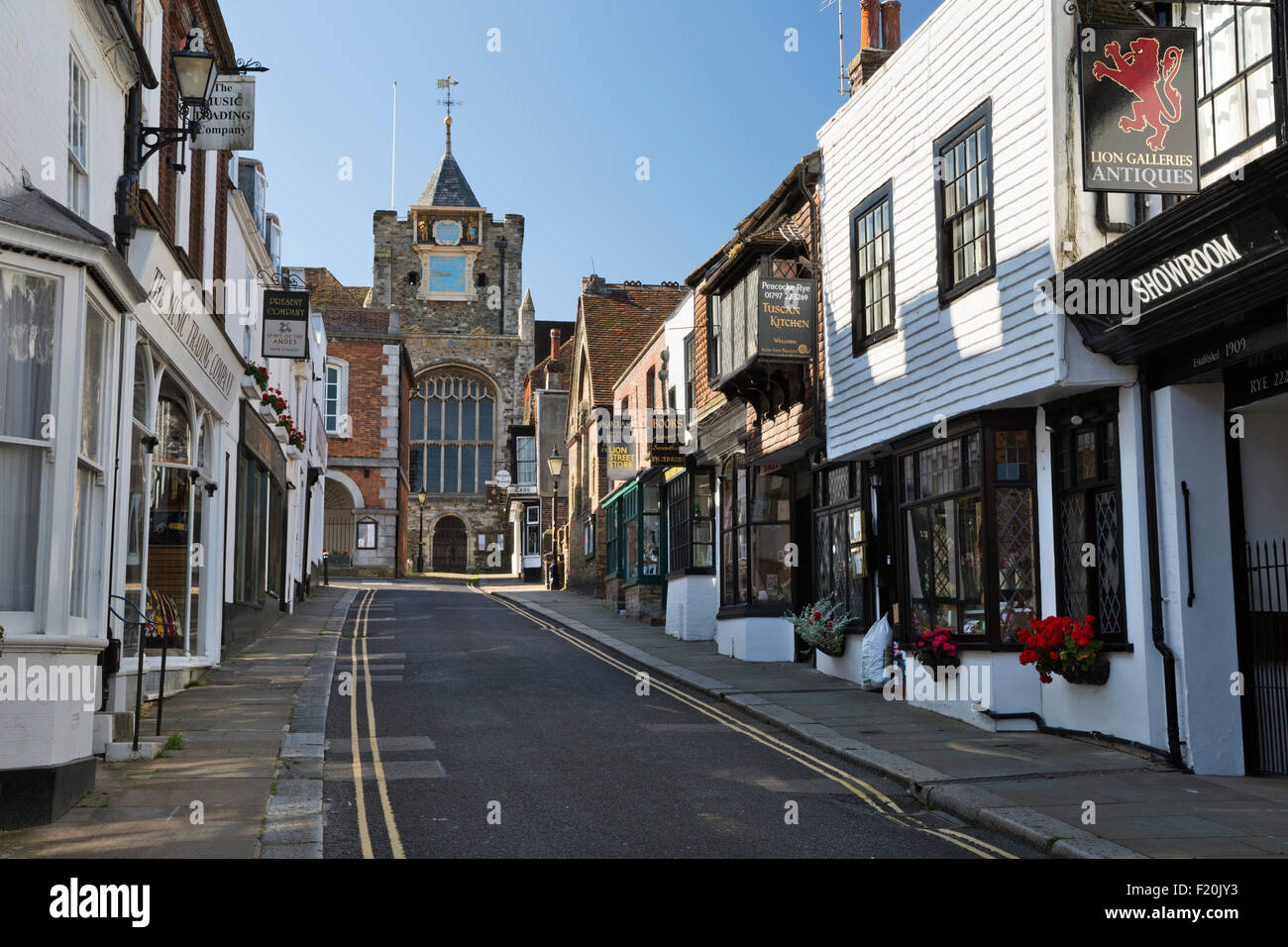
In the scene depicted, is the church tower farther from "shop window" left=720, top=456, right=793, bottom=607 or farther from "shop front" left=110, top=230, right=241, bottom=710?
"shop front" left=110, top=230, right=241, bottom=710

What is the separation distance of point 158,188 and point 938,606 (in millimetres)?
9742

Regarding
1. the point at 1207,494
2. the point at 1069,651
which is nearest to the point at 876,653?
the point at 1069,651

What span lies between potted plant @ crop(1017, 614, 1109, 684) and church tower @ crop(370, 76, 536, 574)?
5393cm

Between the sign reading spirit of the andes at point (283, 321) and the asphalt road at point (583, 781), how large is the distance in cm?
598

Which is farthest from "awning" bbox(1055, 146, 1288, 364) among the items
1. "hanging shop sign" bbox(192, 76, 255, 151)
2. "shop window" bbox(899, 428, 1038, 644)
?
"hanging shop sign" bbox(192, 76, 255, 151)

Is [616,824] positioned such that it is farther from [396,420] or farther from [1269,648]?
[396,420]

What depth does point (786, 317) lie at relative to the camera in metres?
17.4

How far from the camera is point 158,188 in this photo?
14.0 metres

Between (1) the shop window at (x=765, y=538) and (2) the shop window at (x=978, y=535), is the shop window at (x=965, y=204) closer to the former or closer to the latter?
(2) the shop window at (x=978, y=535)

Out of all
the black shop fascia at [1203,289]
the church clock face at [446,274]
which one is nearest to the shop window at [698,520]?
the black shop fascia at [1203,289]

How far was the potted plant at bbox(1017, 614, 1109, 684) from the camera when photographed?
11281mm

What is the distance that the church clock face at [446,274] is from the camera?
6756 cm

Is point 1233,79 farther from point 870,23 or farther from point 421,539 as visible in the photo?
point 421,539
